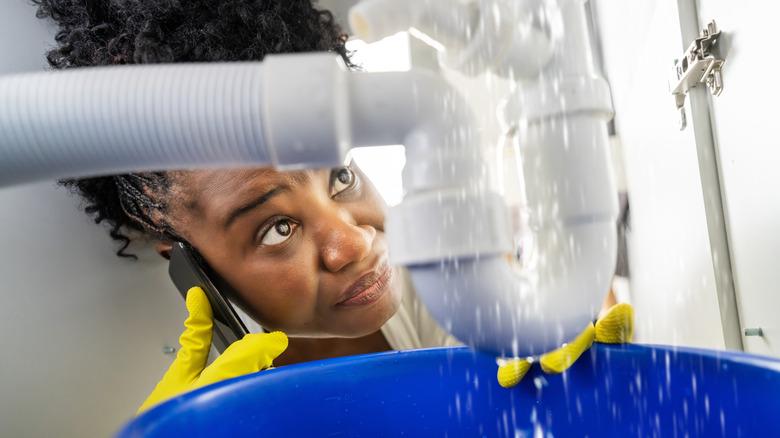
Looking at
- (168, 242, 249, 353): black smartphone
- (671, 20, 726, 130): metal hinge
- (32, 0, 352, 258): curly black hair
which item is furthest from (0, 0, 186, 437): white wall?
(671, 20, 726, 130): metal hinge

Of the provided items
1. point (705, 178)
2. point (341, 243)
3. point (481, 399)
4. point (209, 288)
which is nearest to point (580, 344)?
point (481, 399)

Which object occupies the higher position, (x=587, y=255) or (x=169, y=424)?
(x=587, y=255)

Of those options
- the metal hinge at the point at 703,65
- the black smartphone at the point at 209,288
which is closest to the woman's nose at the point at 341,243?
the black smartphone at the point at 209,288

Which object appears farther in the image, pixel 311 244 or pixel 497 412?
pixel 311 244

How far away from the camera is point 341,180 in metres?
0.90

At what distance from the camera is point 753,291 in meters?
0.56

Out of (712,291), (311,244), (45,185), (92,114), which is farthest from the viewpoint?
(45,185)

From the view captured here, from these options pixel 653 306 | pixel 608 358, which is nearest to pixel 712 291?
pixel 608 358

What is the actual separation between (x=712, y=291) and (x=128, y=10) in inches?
30.6

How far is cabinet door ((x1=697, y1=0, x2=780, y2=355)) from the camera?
0.48 m

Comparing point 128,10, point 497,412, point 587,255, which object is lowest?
point 497,412

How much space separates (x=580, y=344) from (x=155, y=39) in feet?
2.06

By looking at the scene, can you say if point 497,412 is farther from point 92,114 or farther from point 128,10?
point 128,10

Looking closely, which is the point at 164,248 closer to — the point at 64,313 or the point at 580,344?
the point at 64,313
